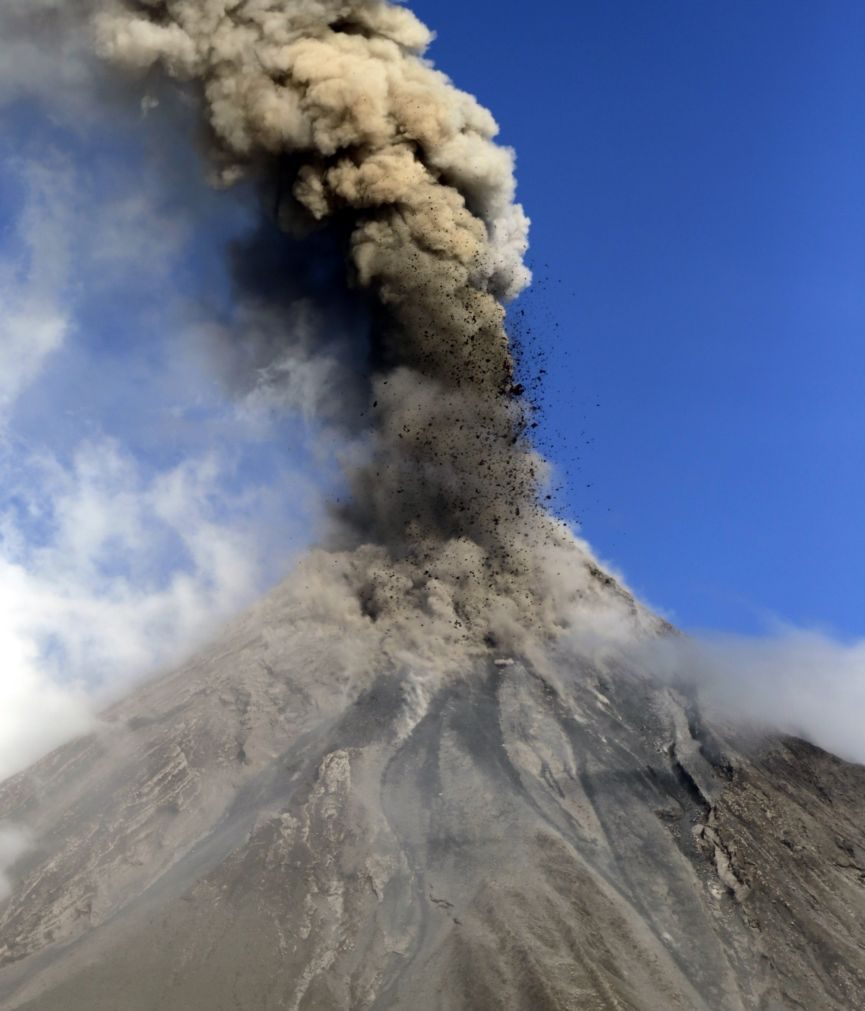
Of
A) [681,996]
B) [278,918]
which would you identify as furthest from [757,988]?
[278,918]

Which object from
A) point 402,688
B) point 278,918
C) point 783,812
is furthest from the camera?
point 402,688

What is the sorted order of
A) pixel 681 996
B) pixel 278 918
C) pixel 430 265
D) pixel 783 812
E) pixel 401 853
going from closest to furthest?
1. pixel 681 996
2. pixel 278 918
3. pixel 401 853
4. pixel 783 812
5. pixel 430 265

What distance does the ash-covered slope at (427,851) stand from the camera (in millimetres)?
26938

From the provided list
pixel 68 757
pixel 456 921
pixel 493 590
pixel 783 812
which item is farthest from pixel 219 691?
pixel 783 812

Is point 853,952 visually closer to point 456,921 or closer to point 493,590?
point 456,921

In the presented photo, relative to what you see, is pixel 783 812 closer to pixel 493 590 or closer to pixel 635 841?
pixel 635 841

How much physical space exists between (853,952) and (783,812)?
6.30m

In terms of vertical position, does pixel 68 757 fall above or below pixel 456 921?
above

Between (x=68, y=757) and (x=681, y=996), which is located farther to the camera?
(x=68, y=757)

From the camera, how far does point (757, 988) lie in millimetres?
27609

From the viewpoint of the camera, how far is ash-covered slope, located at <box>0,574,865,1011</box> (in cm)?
2694

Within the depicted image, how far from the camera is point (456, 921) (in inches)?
1108

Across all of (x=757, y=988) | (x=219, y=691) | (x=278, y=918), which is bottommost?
(x=278, y=918)

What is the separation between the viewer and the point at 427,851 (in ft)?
101
